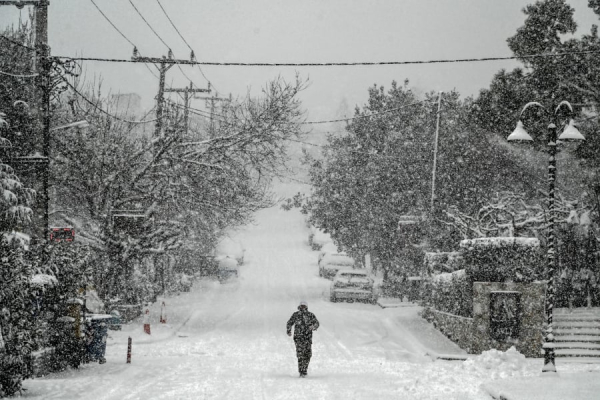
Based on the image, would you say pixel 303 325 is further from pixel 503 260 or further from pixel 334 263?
pixel 334 263

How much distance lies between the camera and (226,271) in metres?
43.1

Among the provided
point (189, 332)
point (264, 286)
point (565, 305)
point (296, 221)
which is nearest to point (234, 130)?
point (189, 332)

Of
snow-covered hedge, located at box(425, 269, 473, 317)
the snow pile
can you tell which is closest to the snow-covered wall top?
snow-covered hedge, located at box(425, 269, 473, 317)

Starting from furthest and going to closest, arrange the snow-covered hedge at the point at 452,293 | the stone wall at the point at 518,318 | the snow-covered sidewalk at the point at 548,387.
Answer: the snow-covered hedge at the point at 452,293 < the stone wall at the point at 518,318 < the snow-covered sidewalk at the point at 548,387

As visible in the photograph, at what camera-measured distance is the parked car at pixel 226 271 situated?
43.1 metres

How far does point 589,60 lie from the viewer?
26500mm

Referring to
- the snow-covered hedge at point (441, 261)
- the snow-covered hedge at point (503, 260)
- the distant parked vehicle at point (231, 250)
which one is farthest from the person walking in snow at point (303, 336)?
the distant parked vehicle at point (231, 250)

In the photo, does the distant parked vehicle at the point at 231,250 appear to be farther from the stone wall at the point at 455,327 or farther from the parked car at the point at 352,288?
the stone wall at the point at 455,327

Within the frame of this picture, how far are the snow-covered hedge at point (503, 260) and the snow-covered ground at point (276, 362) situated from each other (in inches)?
91.4

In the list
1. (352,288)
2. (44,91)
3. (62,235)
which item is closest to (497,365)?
(62,235)

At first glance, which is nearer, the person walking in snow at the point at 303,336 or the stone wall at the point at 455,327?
the person walking in snow at the point at 303,336

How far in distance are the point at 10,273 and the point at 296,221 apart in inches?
3411

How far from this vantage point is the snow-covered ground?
1186cm

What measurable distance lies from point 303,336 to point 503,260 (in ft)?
24.2
